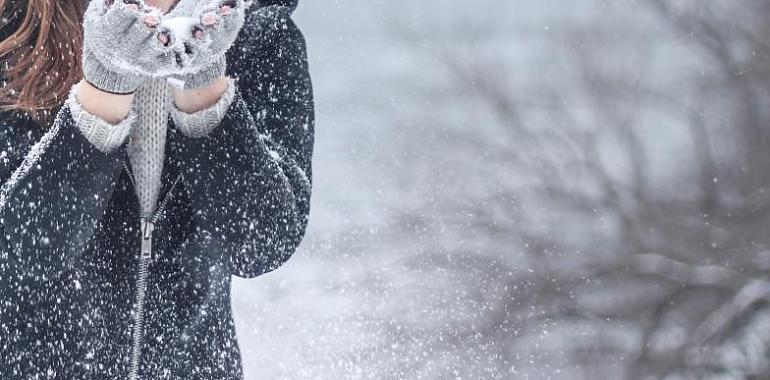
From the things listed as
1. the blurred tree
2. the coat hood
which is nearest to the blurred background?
the blurred tree

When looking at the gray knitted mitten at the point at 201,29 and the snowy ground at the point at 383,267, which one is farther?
the snowy ground at the point at 383,267

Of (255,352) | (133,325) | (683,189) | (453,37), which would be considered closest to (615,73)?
(683,189)

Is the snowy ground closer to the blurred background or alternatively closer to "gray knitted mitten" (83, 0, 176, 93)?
the blurred background

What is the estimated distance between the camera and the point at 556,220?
453cm

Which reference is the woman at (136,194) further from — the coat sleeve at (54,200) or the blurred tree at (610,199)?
the blurred tree at (610,199)

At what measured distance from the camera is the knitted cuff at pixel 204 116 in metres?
0.75

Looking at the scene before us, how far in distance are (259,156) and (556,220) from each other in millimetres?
3856

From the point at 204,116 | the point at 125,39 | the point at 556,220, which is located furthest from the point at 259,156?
the point at 556,220

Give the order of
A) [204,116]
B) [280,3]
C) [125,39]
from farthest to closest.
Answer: [280,3] → [204,116] → [125,39]

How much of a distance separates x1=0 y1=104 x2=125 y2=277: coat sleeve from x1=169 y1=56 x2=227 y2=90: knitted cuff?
0.07 meters

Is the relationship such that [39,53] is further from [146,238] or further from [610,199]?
[610,199]

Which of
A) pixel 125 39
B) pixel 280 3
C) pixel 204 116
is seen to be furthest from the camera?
pixel 280 3

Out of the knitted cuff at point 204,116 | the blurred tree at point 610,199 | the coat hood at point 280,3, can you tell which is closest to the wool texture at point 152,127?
the knitted cuff at point 204,116

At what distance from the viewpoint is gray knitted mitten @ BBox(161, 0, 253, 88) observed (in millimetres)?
653
